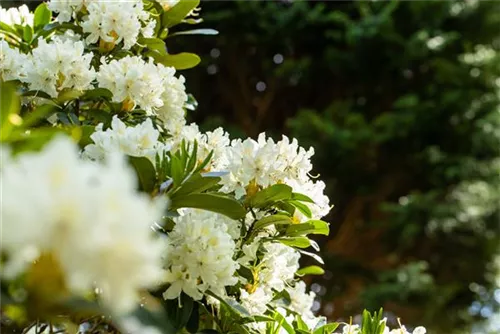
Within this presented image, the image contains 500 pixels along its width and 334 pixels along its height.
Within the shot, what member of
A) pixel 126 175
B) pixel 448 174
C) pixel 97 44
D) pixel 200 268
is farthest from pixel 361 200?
pixel 126 175

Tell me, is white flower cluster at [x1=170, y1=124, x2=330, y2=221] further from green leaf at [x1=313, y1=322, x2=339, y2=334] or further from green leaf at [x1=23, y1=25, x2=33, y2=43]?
green leaf at [x1=23, y1=25, x2=33, y2=43]

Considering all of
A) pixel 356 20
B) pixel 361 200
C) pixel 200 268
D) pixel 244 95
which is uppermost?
pixel 200 268

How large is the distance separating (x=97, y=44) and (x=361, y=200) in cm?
288

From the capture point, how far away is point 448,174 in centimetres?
320

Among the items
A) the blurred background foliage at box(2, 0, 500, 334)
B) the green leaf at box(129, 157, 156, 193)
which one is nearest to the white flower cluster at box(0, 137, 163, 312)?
the green leaf at box(129, 157, 156, 193)

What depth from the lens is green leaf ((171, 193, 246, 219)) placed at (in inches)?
26.0

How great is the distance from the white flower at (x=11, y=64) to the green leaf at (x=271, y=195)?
0.38 m

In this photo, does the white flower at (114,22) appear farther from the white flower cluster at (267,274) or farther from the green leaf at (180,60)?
the white flower cluster at (267,274)

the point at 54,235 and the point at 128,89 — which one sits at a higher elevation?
the point at 54,235

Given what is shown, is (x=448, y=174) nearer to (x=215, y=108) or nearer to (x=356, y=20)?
(x=356, y=20)

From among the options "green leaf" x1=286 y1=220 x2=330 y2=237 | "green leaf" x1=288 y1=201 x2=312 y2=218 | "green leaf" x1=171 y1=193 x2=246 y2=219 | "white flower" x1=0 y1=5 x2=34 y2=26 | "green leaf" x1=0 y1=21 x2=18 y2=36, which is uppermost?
"green leaf" x1=171 y1=193 x2=246 y2=219

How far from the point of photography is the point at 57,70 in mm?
858

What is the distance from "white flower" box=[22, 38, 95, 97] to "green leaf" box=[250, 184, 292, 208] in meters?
0.30

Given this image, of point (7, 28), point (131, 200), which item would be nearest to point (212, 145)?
point (7, 28)
